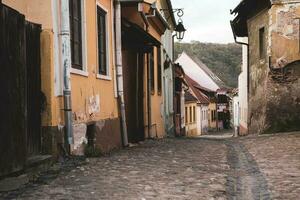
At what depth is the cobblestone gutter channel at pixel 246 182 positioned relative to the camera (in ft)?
18.7

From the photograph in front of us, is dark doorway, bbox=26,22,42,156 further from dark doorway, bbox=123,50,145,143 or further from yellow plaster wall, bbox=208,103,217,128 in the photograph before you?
yellow plaster wall, bbox=208,103,217,128

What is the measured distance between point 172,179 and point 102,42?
4.81m

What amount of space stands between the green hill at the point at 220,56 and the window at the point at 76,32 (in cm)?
6257

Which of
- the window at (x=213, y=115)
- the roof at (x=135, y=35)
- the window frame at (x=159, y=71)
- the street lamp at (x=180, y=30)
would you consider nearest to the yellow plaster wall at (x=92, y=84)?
the roof at (x=135, y=35)

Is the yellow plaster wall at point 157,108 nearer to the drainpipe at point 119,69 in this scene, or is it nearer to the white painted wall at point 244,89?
the white painted wall at point 244,89

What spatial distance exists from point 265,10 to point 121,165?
10.6 m

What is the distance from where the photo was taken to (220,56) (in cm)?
7744

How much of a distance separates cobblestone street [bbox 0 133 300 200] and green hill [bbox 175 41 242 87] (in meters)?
62.6

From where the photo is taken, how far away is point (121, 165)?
7.95 metres

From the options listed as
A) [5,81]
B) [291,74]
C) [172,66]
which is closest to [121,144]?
[5,81]

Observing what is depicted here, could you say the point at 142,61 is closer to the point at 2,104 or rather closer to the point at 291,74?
the point at 291,74

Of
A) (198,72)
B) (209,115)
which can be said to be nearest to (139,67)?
(198,72)

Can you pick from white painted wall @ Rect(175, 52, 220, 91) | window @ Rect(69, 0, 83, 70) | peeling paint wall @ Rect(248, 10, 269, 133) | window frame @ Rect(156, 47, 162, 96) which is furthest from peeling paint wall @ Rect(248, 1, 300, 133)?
white painted wall @ Rect(175, 52, 220, 91)

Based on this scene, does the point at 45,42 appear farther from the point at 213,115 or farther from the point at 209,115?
the point at 213,115
